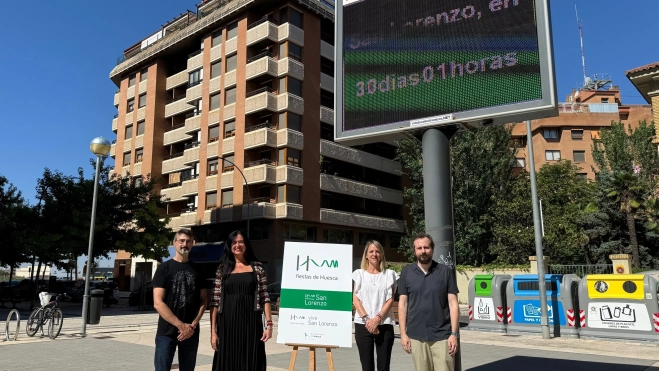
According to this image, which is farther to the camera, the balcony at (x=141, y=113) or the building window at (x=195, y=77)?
the balcony at (x=141, y=113)

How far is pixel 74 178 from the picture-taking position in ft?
91.6

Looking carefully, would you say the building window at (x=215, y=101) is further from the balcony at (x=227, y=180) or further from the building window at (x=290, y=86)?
the building window at (x=290, y=86)

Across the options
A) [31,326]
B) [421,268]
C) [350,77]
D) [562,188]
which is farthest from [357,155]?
[421,268]

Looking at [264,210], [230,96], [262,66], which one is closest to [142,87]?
[230,96]

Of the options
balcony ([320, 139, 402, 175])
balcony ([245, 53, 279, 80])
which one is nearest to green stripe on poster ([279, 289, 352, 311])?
balcony ([245, 53, 279, 80])

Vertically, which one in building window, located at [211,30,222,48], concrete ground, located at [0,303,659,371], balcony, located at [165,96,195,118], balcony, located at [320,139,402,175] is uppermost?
building window, located at [211,30,222,48]

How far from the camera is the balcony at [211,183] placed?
1490 inches

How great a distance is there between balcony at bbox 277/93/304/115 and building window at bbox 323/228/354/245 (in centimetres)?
919

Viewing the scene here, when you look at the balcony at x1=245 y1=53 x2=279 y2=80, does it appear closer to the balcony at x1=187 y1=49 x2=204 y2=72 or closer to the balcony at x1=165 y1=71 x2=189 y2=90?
the balcony at x1=187 y1=49 x2=204 y2=72

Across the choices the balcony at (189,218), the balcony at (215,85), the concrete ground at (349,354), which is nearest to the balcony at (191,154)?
the balcony at (189,218)

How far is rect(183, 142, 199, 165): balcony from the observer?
40250mm

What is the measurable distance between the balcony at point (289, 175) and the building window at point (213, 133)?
7.05 metres

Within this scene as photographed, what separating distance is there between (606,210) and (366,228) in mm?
17116

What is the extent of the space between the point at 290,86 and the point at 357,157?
26.9ft
